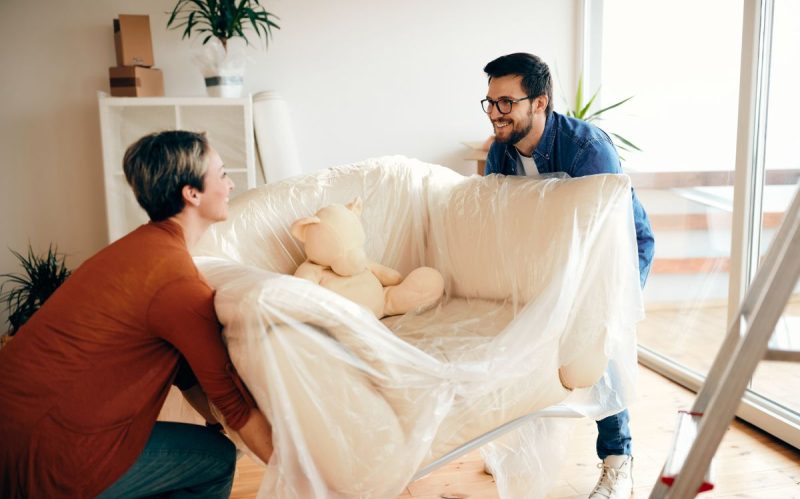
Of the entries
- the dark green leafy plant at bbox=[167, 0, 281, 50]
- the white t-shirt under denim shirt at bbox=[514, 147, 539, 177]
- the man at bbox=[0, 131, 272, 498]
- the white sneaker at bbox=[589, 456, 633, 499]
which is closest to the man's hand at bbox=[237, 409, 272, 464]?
the man at bbox=[0, 131, 272, 498]

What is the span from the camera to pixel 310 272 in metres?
1.89

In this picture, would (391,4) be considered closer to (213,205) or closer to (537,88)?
(537,88)

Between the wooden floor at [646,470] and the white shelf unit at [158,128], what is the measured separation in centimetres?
128

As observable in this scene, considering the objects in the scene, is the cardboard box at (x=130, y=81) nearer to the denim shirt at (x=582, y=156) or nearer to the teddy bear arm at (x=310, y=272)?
the teddy bear arm at (x=310, y=272)

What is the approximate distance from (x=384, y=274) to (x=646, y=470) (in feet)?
3.28

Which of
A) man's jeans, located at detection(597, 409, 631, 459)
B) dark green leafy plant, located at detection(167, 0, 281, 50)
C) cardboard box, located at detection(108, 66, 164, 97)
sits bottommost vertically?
man's jeans, located at detection(597, 409, 631, 459)

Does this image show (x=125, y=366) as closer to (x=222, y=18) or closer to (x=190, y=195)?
(x=190, y=195)

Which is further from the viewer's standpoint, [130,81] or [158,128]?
[158,128]

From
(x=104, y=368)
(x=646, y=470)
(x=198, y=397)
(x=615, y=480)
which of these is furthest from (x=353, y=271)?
(x=646, y=470)

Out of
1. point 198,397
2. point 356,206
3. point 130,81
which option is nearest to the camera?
point 198,397

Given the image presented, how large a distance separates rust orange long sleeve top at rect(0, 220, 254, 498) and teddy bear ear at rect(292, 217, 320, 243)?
59 cm

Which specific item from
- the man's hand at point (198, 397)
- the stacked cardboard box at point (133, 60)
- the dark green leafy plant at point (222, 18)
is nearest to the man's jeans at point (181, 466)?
the man's hand at point (198, 397)

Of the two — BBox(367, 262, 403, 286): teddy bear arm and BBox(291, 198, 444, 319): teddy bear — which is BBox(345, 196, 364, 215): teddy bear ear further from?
BBox(367, 262, 403, 286): teddy bear arm

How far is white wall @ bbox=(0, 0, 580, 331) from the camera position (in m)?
3.01
